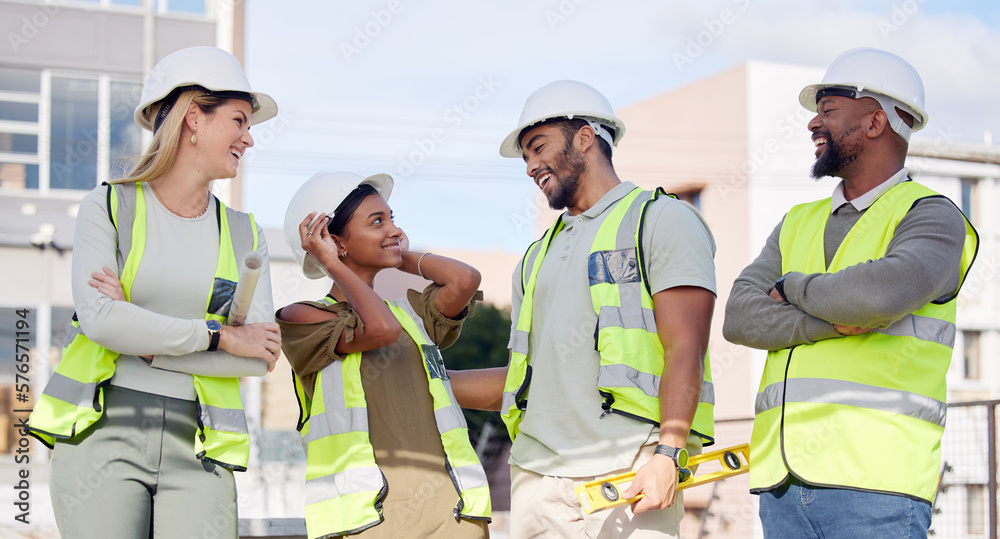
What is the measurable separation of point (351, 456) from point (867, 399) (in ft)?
5.94

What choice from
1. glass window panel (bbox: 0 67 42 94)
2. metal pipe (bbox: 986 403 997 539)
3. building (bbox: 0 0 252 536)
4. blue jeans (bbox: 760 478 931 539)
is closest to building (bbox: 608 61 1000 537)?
building (bbox: 0 0 252 536)

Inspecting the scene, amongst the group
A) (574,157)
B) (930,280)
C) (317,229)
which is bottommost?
(930,280)

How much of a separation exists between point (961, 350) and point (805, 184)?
18.7 feet

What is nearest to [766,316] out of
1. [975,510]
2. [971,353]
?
[975,510]

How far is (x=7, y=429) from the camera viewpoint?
1268 centimetres

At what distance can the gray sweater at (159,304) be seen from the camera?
9.84 ft

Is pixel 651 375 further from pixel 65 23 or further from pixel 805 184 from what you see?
pixel 805 184

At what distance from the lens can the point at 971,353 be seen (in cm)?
2383

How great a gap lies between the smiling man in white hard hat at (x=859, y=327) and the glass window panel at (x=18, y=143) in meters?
14.6

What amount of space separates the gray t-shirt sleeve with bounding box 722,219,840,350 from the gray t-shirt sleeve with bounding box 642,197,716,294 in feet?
0.52

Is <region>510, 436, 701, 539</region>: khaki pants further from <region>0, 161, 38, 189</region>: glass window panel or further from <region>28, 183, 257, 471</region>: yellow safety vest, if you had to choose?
<region>0, 161, 38, 189</region>: glass window panel

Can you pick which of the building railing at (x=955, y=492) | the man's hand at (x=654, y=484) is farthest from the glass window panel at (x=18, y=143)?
the man's hand at (x=654, y=484)

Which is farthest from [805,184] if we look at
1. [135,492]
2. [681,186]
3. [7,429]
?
[135,492]

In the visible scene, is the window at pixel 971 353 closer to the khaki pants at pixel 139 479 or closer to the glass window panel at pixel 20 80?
the glass window panel at pixel 20 80
